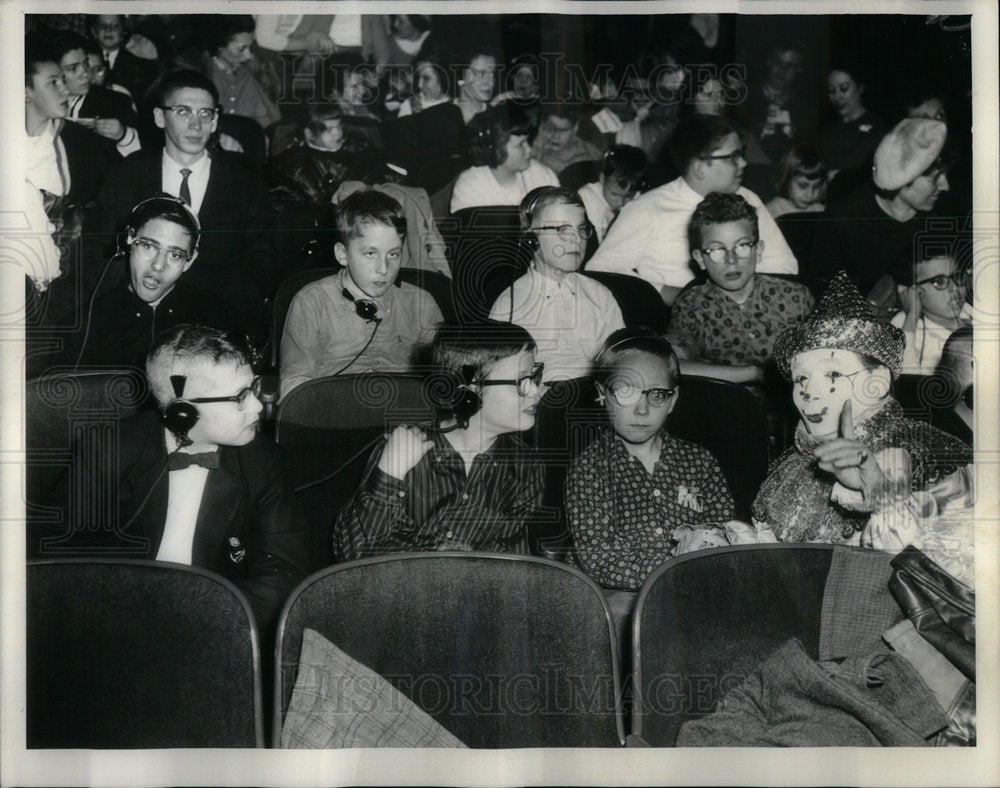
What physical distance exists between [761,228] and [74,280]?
46.2 inches

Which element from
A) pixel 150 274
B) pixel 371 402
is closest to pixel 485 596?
pixel 371 402

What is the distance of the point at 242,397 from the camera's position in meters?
1.73

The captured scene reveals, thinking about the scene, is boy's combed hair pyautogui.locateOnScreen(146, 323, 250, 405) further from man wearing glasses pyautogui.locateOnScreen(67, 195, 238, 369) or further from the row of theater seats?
the row of theater seats

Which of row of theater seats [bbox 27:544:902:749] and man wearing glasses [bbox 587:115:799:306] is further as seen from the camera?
man wearing glasses [bbox 587:115:799:306]

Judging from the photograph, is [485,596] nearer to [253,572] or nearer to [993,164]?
[253,572]

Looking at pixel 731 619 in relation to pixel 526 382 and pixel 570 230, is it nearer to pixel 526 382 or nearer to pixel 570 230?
pixel 526 382

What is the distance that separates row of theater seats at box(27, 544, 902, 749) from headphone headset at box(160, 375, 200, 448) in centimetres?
22

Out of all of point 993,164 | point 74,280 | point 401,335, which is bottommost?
point 401,335

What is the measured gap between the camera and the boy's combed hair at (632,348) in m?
1.75

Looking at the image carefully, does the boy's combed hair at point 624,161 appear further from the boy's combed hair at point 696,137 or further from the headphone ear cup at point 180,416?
the headphone ear cup at point 180,416

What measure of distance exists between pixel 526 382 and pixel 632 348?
0.19m

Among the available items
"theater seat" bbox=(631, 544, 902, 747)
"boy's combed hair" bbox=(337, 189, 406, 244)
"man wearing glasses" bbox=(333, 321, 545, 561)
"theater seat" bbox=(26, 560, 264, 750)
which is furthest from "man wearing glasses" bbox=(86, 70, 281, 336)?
"theater seat" bbox=(631, 544, 902, 747)

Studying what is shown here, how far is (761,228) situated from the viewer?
1.78 metres

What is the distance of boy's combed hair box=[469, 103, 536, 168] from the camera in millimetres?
1754
